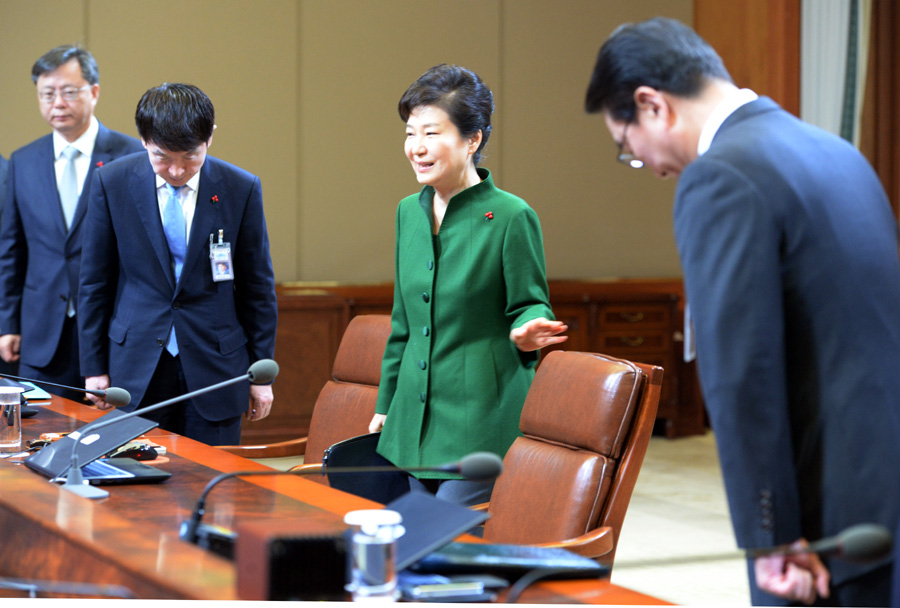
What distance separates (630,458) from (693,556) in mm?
2199

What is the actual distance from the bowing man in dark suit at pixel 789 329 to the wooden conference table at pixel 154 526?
9.5 inches

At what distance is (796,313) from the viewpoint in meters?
1.41

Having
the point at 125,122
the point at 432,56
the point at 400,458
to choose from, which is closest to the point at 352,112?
the point at 432,56

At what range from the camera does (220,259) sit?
2850mm

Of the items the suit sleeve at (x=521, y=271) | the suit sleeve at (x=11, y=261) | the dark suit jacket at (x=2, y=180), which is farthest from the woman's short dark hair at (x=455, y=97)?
the dark suit jacket at (x=2, y=180)

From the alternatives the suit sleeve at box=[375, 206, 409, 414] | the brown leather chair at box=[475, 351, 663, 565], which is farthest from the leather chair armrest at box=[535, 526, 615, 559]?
the suit sleeve at box=[375, 206, 409, 414]

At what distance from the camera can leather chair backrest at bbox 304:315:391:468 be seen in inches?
120

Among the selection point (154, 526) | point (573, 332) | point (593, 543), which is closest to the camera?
point (154, 526)

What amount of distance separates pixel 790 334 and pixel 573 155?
19.1 feet

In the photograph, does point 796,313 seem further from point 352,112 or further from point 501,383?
point 352,112

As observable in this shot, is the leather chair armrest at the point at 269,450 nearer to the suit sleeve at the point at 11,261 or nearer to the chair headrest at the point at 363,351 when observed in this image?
the chair headrest at the point at 363,351

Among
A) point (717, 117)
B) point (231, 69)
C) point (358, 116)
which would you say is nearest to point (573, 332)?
point (358, 116)

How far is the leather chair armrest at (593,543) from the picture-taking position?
1.92m

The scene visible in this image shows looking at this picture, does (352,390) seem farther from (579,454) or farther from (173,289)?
(579,454)
